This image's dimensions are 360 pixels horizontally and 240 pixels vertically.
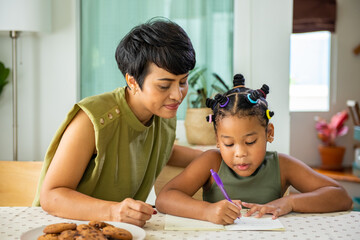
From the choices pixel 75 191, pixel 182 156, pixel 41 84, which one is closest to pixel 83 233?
pixel 75 191

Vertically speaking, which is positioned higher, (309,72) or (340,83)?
(309,72)

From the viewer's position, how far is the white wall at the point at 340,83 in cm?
531

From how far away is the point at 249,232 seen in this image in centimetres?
108

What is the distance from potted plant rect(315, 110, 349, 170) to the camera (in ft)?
17.1

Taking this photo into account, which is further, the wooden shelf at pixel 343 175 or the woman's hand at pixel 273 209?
the wooden shelf at pixel 343 175

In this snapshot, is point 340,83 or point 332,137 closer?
point 332,137

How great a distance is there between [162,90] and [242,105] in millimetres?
232

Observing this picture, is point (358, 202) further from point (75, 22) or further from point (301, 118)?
point (75, 22)

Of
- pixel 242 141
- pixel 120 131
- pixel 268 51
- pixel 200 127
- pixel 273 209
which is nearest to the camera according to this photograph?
pixel 273 209

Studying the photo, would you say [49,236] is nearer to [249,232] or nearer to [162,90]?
[249,232]

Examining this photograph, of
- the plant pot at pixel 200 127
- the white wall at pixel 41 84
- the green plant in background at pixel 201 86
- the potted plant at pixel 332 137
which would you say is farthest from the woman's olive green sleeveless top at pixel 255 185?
the potted plant at pixel 332 137

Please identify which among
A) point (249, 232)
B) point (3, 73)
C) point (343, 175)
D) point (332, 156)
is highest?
point (3, 73)

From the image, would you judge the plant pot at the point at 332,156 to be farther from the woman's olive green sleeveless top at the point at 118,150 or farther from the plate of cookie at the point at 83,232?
the plate of cookie at the point at 83,232

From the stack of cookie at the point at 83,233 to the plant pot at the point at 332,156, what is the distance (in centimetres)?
462
